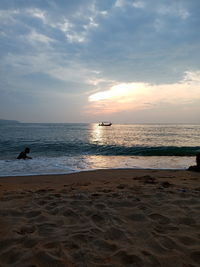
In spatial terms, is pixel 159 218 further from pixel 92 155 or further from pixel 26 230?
pixel 92 155

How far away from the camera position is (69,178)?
24.7 feet

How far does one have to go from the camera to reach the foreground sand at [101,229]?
7.41 ft

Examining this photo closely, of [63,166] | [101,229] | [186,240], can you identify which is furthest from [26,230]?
[63,166]

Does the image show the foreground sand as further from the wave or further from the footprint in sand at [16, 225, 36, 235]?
the wave

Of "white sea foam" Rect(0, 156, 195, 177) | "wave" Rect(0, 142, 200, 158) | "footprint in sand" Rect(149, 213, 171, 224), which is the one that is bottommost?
"wave" Rect(0, 142, 200, 158)

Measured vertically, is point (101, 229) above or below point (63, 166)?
above

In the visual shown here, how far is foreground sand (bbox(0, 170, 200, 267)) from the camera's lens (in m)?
2.26

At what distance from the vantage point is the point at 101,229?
2.93 m

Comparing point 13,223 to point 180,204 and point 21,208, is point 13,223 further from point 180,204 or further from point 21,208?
point 180,204

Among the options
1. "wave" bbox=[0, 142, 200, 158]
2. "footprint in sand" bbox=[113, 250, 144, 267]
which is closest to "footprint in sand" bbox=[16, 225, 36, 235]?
"footprint in sand" bbox=[113, 250, 144, 267]

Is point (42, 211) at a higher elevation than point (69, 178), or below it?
higher

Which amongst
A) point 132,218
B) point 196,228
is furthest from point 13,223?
point 196,228

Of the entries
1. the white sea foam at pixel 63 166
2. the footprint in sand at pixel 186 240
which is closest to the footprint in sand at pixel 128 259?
the footprint in sand at pixel 186 240

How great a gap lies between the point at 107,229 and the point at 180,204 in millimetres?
1868
